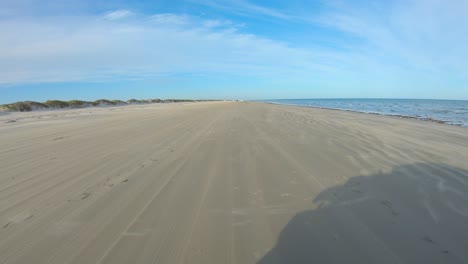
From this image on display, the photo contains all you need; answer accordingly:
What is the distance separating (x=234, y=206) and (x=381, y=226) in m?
1.58

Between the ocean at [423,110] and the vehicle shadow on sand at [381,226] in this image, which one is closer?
the vehicle shadow on sand at [381,226]

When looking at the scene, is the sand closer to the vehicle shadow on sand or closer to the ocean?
the vehicle shadow on sand

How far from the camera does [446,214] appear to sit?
3.19 metres

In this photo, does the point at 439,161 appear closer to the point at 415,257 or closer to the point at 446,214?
the point at 446,214

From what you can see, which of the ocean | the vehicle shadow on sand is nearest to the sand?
the vehicle shadow on sand

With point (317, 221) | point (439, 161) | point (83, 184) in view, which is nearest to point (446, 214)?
point (317, 221)

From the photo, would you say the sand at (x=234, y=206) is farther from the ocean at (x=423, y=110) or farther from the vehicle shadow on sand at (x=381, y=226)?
the ocean at (x=423, y=110)

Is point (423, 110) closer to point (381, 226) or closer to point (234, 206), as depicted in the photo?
point (381, 226)

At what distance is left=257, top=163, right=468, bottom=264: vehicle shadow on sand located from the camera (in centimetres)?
243

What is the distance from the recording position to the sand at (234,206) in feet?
8.24

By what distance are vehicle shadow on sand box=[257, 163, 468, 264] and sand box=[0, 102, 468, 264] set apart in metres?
0.01

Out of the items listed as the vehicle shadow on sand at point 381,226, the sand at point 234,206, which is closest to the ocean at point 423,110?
the sand at point 234,206

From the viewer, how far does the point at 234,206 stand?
342cm

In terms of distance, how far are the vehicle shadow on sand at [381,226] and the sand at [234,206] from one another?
0.04 ft
